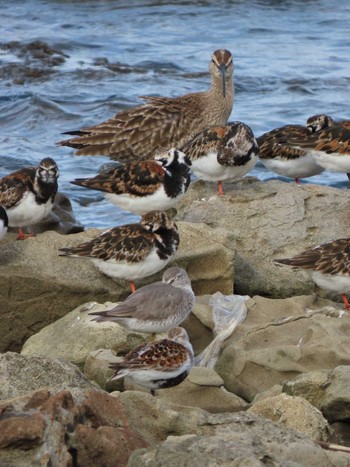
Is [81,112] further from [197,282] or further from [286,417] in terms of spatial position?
[286,417]

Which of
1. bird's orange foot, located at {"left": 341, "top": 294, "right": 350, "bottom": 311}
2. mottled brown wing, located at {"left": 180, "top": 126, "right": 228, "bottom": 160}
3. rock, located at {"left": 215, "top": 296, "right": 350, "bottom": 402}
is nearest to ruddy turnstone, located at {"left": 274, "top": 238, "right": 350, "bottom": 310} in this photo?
bird's orange foot, located at {"left": 341, "top": 294, "right": 350, "bottom": 311}

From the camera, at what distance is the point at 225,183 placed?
10789mm

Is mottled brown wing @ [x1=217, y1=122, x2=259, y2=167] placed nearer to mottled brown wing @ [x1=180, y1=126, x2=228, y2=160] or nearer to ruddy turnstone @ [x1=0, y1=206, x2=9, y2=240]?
mottled brown wing @ [x1=180, y1=126, x2=228, y2=160]

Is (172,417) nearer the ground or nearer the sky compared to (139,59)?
nearer the sky

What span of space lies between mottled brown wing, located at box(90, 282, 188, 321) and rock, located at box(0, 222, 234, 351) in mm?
1077

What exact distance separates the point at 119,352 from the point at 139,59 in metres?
12.4

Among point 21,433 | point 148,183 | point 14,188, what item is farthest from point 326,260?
point 21,433

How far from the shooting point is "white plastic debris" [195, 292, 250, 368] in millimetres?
7891

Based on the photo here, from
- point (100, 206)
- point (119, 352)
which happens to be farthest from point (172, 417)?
point (100, 206)

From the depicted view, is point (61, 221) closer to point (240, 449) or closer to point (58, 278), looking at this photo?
point (58, 278)

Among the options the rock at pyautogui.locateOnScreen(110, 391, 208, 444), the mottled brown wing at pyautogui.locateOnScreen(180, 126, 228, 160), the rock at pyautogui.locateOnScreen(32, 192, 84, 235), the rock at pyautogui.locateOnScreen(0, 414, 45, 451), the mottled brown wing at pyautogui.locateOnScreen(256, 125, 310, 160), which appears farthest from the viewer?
the mottled brown wing at pyautogui.locateOnScreen(256, 125, 310, 160)

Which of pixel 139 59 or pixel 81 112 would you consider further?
pixel 139 59

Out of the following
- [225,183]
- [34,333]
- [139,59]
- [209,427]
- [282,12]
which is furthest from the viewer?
[282,12]

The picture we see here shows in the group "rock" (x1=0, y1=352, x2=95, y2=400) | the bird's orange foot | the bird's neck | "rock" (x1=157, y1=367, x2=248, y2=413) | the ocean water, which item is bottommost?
the ocean water
